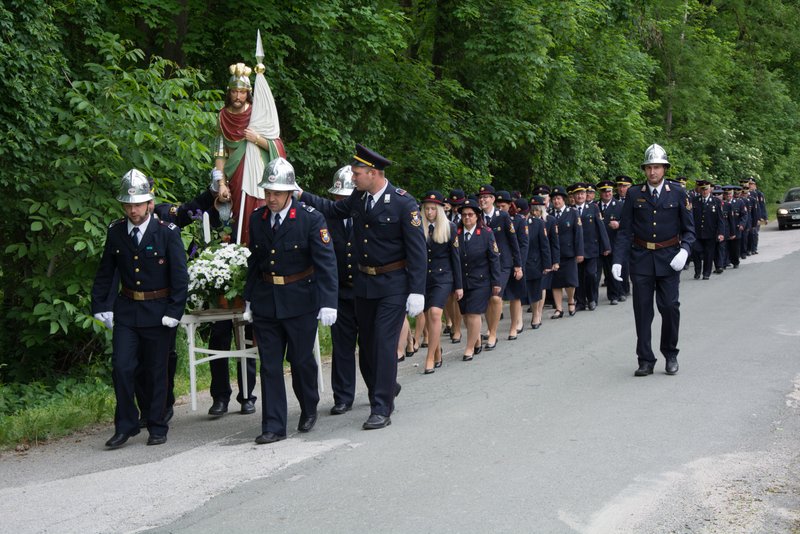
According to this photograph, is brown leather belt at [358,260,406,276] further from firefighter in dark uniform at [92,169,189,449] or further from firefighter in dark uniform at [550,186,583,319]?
firefighter in dark uniform at [550,186,583,319]

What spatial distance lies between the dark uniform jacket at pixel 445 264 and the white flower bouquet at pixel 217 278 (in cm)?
335

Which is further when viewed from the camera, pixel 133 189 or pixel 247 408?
pixel 247 408

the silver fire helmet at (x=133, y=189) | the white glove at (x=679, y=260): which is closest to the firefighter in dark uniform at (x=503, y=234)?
the white glove at (x=679, y=260)

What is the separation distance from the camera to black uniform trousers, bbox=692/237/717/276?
21250 mm

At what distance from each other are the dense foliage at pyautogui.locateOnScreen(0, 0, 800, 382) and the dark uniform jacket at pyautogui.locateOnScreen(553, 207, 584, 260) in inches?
120

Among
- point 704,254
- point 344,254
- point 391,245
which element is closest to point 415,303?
point 391,245

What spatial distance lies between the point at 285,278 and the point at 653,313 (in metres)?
4.38

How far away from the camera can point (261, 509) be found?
6.00m

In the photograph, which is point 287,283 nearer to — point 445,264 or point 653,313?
point 445,264

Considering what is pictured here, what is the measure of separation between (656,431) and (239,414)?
3.82 metres

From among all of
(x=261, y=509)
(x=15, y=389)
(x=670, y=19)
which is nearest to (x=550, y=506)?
(x=261, y=509)

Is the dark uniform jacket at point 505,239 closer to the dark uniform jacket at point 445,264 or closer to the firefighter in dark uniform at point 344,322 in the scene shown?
the dark uniform jacket at point 445,264

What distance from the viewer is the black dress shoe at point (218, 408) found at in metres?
9.20

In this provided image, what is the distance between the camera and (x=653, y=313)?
34.5 feet
